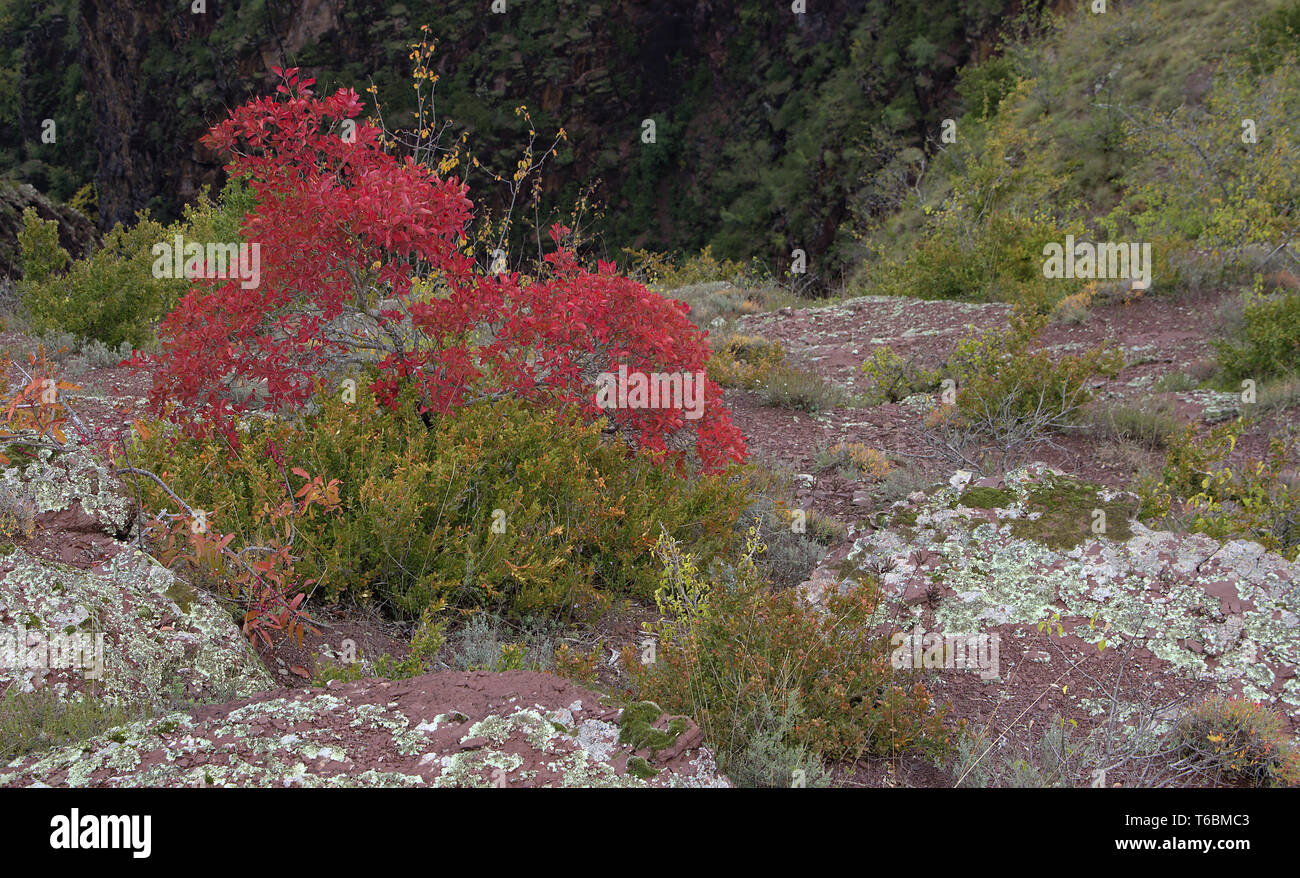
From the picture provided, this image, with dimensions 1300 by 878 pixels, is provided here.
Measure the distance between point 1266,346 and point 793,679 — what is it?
5861 mm

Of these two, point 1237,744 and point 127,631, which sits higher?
point 127,631

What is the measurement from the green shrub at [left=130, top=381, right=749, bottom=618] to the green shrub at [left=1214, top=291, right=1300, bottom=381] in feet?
15.0

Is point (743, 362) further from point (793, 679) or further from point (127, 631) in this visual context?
point (127, 631)

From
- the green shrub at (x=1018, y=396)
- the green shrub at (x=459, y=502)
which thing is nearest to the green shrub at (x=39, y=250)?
the green shrub at (x=459, y=502)

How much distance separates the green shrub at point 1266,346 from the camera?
661 cm

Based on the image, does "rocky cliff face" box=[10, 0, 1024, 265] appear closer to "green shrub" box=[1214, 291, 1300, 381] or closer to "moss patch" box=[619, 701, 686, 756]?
"green shrub" box=[1214, 291, 1300, 381]

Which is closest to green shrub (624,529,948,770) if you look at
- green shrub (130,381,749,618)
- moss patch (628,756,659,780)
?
moss patch (628,756,659,780)

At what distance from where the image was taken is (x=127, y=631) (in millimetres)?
2674

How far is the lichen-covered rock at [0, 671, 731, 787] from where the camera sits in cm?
202

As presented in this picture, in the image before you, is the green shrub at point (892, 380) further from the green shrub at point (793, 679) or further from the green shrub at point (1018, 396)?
the green shrub at point (793, 679)

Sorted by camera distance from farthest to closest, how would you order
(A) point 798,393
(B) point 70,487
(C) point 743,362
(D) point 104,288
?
(D) point 104,288 < (C) point 743,362 < (A) point 798,393 < (B) point 70,487

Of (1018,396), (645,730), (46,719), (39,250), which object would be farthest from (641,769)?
(39,250)

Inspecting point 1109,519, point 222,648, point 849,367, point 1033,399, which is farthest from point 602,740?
point 849,367

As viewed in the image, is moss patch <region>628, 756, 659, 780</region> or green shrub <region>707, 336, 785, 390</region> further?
green shrub <region>707, 336, 785, 390</region>
